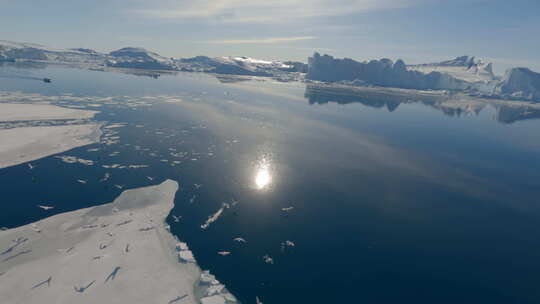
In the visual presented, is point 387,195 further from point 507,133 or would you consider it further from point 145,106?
point 507,133

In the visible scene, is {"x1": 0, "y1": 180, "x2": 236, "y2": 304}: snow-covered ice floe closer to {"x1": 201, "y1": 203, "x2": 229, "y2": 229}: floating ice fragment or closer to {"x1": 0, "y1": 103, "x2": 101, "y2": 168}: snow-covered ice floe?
{"x1": 201, "y1": 203, "x2": 229, "y2": 229}: floating ice fragment

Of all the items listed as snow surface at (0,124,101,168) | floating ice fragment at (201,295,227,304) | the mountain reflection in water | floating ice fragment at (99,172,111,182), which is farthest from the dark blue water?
the mountain reflection in water

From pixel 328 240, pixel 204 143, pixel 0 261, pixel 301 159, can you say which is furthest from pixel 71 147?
pixel 328 240

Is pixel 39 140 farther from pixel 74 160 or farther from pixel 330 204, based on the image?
pixel 330 204

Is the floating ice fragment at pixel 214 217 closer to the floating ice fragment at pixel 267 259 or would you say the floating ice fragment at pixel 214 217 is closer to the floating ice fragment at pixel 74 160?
the floating ice fragment at pixel 267 259

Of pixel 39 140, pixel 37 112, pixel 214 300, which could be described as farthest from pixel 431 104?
pixel 214 300

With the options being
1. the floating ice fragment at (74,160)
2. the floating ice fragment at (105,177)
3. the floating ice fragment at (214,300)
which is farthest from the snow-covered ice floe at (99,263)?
the floating ice fragment at (74,160)
